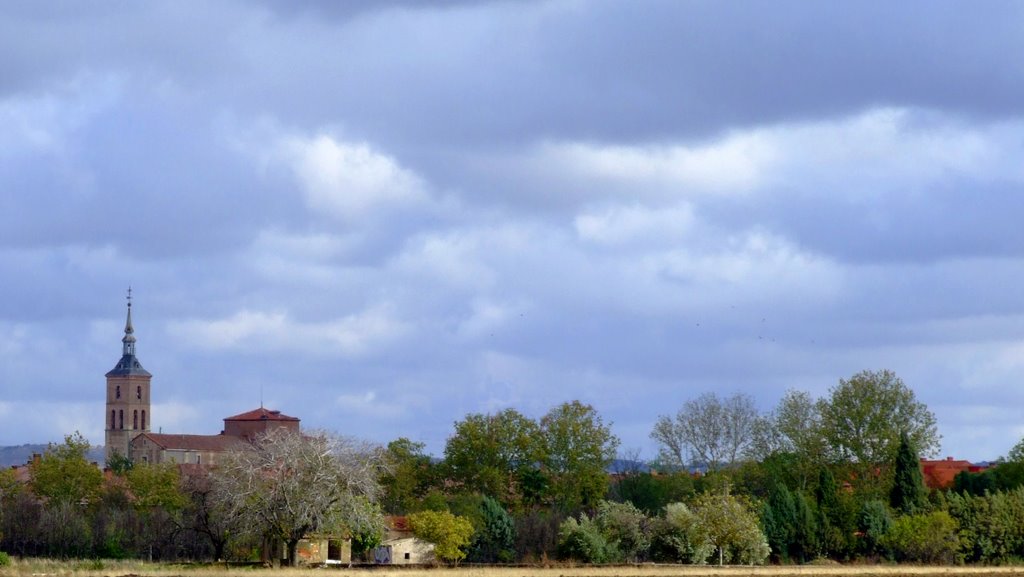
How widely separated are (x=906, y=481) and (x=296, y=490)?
5127 centimetres

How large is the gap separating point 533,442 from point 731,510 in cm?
3947

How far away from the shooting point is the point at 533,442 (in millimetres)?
128250

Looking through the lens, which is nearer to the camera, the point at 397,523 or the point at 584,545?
the point at 584,545

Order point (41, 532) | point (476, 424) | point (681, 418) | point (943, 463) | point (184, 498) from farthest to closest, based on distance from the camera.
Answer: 1. point (943, 463)
2. point (681, 418)
3. point (476, 424)
4. point (184, 498)
5. point (41, 532)

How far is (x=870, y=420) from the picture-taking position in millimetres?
122438

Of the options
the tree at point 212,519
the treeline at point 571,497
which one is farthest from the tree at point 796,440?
the tree at point 212,519

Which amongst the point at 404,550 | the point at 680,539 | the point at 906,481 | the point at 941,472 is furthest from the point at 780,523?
the point at 941,472

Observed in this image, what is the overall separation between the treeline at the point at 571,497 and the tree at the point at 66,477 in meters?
0.19

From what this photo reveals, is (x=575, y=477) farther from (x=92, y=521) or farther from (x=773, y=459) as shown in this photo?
(x=92, y=521)

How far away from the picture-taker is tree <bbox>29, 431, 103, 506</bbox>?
127m

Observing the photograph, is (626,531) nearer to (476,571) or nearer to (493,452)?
(476,571)

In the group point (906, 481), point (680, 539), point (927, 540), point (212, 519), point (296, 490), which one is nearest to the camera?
point (296, 490)

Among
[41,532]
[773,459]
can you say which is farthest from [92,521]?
[773,459]

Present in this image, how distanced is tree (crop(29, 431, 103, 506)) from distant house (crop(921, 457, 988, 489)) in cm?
7321
